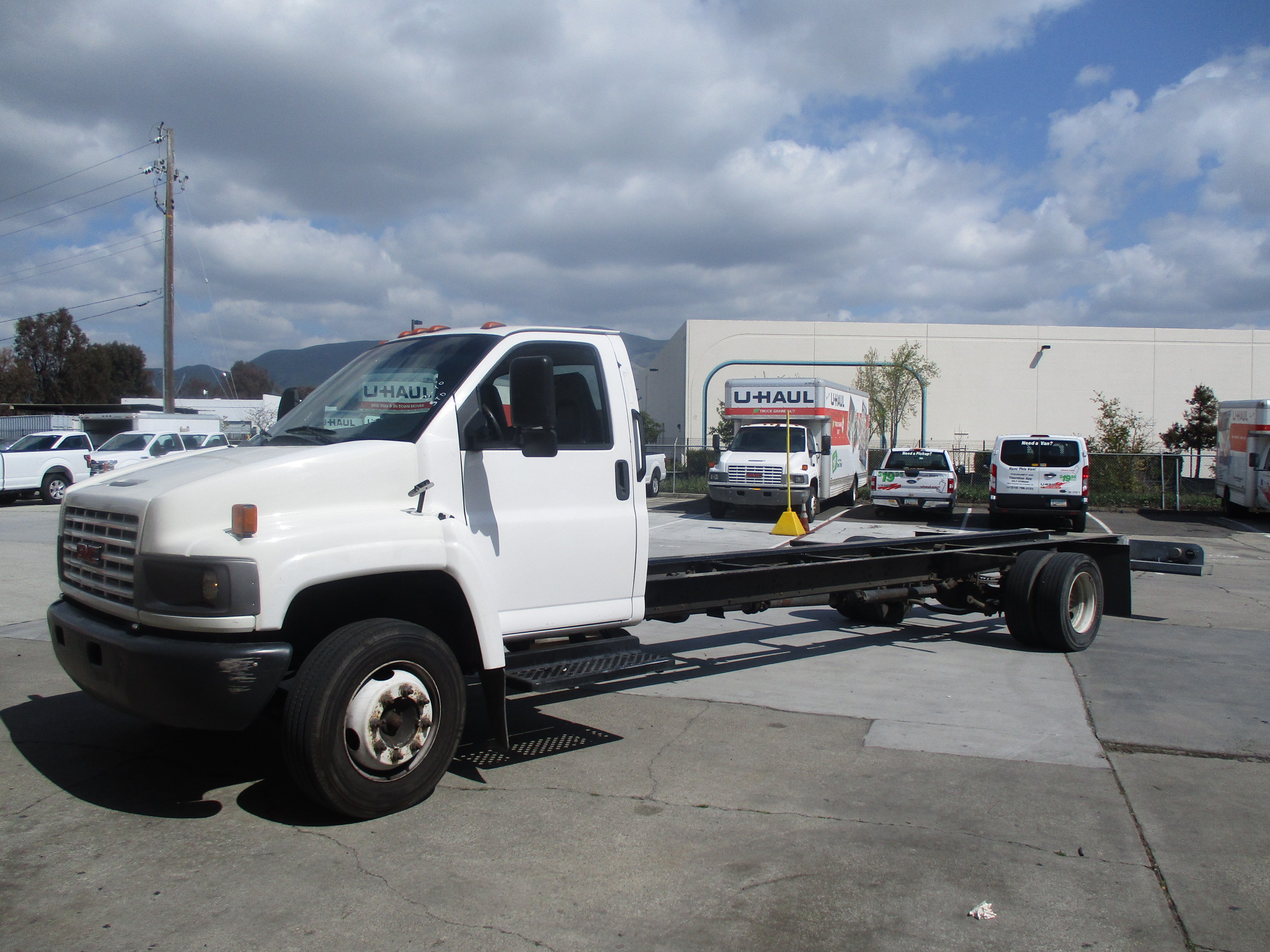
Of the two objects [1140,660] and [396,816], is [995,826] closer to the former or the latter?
[396,816]

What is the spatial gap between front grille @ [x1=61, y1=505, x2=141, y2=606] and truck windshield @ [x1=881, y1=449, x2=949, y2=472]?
2073cm

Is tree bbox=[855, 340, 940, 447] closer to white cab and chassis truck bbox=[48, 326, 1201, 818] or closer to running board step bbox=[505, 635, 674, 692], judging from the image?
white cab and chassis truck bbox=[48, 326, 1201, 818]

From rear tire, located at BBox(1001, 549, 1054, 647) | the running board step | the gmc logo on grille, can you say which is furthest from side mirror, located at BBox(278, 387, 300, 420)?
rear tire, located at BBox(1001, 549, 1054, 647)

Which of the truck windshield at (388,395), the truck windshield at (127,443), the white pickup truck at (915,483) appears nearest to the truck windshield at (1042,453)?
the white pickup truck at (915,483)

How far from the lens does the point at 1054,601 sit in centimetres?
814

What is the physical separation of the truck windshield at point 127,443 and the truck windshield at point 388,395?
24.5 m

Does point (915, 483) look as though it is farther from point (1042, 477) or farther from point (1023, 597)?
point (1023, 597)

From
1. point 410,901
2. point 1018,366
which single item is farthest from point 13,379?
point 410,901

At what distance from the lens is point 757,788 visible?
15.8 feet

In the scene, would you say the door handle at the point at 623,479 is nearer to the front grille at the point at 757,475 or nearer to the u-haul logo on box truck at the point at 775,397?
the front grille at the point at 757,475

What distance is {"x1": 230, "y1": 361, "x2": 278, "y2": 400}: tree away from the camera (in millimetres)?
127375

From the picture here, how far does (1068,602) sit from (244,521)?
7.01 meters

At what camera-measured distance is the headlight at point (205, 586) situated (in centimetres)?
377

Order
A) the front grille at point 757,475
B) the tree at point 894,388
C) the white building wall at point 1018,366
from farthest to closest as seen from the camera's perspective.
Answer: the white building wall at point 1018,366
the tree at point 894,388
the front grille at point 757,475
